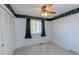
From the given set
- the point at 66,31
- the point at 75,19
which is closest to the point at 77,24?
the point at 75,19

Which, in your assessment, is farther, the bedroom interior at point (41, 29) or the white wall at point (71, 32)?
the white wall at point (71, 32)

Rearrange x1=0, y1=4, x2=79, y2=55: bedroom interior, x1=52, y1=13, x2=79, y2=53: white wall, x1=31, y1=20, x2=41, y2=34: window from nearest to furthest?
x1=0, y1=4, x2=79, y2=55: bedroom interior → x1=52, y1=13, x2=79, y2=53: white wall → x1=31, y1=20, x2=41, y2=34: window

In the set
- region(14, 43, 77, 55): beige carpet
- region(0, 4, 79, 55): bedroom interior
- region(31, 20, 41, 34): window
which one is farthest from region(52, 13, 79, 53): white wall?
region(31, 20, 41, 34): window

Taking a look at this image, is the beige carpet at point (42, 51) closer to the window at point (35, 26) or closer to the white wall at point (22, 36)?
the white wall at point (22, 36)

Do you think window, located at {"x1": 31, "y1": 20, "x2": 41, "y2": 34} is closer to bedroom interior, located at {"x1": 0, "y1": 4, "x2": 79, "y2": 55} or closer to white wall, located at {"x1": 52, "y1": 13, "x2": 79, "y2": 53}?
bedroom interior, located at {"x1": 0, "y1": 4, "x2": 79, "y2": 55}

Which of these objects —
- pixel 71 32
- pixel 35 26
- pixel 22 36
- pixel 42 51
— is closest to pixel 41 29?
pixel 35 26

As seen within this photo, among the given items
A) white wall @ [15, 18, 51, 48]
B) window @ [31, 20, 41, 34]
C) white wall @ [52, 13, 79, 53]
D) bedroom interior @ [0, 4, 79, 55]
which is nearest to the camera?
bedroom interior @ [0, 4, 79, 55]

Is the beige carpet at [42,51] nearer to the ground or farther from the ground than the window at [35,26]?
nearer to the ground

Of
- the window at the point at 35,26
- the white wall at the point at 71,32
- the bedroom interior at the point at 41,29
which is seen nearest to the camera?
the bedroom interior at the point at 41,29

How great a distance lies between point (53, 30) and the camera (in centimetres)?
599

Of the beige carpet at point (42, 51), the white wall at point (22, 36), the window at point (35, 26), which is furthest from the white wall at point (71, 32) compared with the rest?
the white wall at point (22, 36)

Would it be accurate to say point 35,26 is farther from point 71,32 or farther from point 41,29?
point 71,32

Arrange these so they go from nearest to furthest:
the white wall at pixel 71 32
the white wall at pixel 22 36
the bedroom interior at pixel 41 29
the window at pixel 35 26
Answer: the bedroom interior at pixel 41 29 → the white wall at pixel 71 32 → the white wall at pixel 22 36 → the window at pixel 35 26

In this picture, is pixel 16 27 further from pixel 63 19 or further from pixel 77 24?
pixel 77 24
